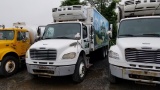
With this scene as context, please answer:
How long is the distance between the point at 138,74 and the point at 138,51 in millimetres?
700

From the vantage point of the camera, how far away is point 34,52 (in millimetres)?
7125

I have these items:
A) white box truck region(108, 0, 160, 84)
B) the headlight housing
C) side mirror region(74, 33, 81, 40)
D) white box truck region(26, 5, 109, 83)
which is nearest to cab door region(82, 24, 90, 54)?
white box truck region(26, 5, 109, 83)

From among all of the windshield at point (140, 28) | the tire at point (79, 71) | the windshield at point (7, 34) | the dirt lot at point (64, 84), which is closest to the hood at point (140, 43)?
the windshield at point (140, 28)

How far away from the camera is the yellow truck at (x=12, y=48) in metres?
8.56

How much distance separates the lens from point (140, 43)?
5961 mm

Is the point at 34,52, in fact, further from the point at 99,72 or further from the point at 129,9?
the point at 129,9

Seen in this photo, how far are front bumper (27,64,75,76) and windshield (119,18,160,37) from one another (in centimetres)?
235

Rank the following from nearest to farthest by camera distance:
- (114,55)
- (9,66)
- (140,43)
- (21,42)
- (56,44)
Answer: (140,43) < (114,55) < (56,44) < (9,66) < (21,42)

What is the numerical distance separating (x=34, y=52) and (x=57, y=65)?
43.2 inches

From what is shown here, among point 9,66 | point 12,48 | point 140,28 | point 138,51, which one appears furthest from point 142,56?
point 12,48

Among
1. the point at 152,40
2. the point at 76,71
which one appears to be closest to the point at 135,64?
the point at 152,40

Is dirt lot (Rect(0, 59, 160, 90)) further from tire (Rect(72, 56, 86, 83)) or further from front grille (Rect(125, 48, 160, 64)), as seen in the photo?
front grille (Rect(125, 48, 160, 64))

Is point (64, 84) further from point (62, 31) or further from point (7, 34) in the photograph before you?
point (7, 34)

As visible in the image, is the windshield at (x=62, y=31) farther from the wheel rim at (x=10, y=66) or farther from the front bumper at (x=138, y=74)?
the front bumper at (x=138, y=74)
